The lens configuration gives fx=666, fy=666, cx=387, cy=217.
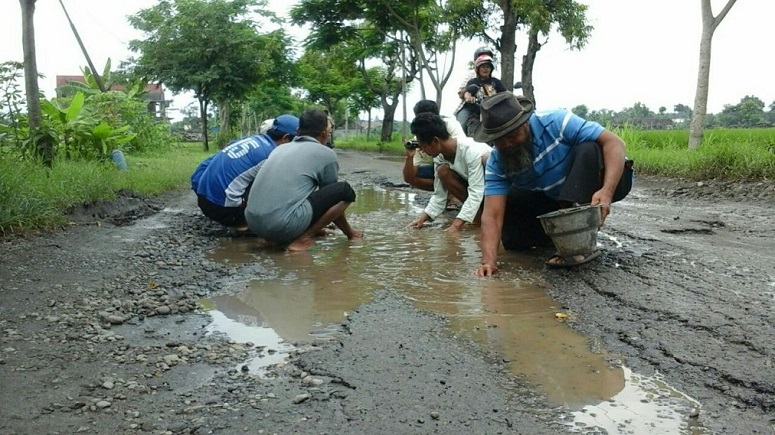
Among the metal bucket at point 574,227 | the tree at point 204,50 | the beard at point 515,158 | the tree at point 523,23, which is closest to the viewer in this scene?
the metal bucket at point 574,227

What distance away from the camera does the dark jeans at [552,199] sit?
3.71 meters

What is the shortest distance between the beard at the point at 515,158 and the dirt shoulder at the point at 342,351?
26.2 inches

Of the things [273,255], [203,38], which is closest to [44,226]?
[273,255]

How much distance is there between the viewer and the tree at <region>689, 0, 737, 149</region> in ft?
31.4

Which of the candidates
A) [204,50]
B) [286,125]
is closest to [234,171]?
[286,125]

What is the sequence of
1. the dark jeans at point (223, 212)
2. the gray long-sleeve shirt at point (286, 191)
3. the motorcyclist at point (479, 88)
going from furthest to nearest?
the motorcyclist at point (479, 88)
the dark jeans at point (223, 212)
the gray long-sleeve shirt at point (286, 191)

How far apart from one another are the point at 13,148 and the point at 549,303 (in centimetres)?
640

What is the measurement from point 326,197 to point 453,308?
6.49 ft

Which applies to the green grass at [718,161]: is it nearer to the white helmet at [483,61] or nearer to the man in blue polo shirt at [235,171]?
the white helmet at [483,61]

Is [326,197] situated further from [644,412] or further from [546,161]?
[644,412]

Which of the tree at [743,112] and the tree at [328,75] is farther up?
the tree at [328,75]

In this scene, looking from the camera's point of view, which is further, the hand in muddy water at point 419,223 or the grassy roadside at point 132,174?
the hand in muddy water at point 419,223

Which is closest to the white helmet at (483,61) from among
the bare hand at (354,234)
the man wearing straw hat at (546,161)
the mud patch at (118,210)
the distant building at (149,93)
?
the bare hand at (354,234)

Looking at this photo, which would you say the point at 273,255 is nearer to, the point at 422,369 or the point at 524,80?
the point at 422,369
